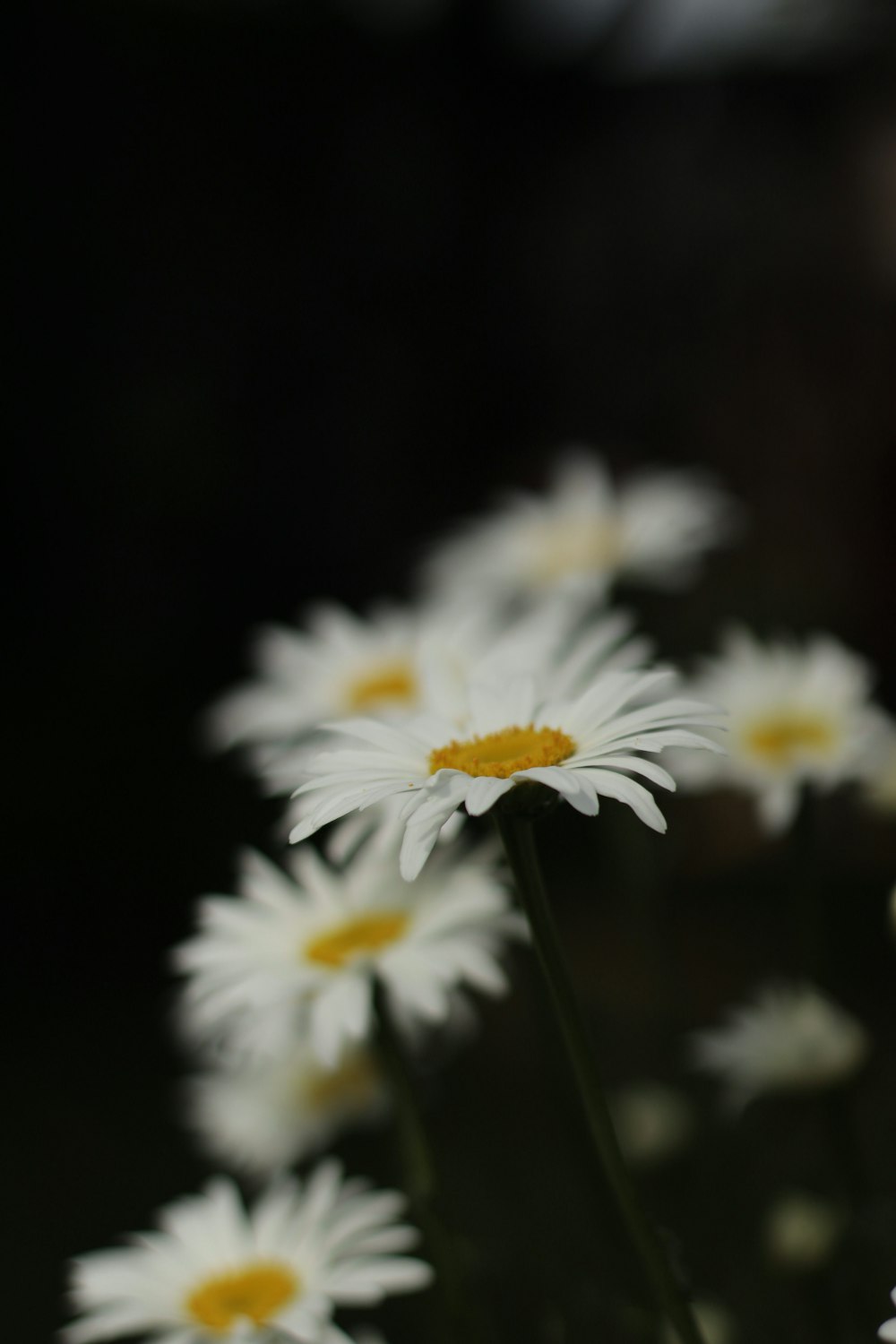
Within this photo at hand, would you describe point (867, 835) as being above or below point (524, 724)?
above

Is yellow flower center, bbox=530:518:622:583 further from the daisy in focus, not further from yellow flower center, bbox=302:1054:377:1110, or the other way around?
yellow flower center, bbox=302:1054:377:1110

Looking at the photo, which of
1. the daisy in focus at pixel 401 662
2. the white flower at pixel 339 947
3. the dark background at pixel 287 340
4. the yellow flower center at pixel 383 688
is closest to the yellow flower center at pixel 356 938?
the white flower at pixel 339 947

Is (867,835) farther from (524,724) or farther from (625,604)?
(524,724)

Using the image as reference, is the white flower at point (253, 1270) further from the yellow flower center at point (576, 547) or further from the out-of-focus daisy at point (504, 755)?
the yellow flower center at point (576, 547)

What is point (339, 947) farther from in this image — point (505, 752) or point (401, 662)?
point (401, 662)

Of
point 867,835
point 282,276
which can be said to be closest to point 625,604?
point 867,835

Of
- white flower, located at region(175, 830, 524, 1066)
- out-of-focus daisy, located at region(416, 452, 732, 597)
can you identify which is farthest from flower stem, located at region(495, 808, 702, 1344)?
out-of-focus daisy, located at region(416, 452, 732, 597)

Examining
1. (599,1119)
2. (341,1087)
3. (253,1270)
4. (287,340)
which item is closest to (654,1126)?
(341,1087)
